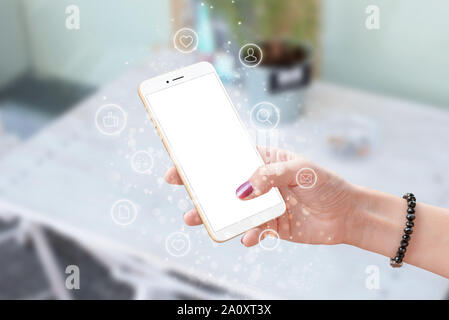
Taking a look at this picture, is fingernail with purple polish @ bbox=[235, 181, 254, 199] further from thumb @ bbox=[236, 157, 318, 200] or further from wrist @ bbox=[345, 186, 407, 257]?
wrist @ bbox=[345, 186, 407, 257]

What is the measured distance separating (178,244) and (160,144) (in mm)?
186

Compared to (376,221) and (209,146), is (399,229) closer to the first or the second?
(376,221)

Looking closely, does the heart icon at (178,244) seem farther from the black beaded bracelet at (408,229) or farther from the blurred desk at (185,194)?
the black beaded bracelet at (408,229)

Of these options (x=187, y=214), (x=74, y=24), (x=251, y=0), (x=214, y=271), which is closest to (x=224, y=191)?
(x=187, y=214)

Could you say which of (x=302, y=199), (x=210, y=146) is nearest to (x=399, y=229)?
(x=302, y=199)

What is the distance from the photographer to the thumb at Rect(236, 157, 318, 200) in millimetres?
560

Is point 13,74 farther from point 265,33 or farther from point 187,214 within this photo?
point 187,214

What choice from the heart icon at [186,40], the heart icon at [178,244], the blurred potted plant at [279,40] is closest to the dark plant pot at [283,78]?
the blurred potted plant at [279,40]

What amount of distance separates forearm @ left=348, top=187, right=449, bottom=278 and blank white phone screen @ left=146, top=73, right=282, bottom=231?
140 millimetres

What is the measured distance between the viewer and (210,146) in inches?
22.5

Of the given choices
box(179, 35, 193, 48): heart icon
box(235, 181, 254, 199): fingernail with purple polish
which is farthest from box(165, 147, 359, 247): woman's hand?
box(179, 35, 193, 48): heart icon

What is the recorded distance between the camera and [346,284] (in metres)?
0.71

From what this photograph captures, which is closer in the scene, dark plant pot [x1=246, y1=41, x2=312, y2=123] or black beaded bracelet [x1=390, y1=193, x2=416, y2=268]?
black beaded bracelet [x1=390, y1=193, x2=416, y2=268]

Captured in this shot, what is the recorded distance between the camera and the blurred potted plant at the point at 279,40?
35.6 inches
